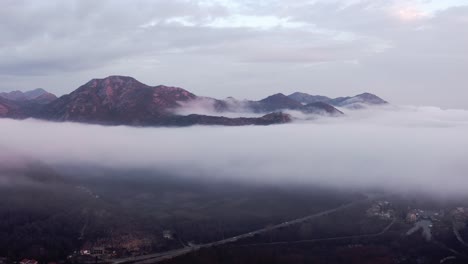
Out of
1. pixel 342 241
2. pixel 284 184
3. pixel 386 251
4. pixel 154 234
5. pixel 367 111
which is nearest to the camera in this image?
pixel 386 251

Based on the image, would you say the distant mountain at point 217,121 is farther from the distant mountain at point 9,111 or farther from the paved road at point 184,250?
the paved road at point 184,250

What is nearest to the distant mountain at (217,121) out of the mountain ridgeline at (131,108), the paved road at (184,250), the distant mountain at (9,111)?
the mountain ridgeline at (131,108)

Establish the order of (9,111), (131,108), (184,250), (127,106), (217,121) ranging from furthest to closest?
(9,111), (127,106), (131,108), (217,121), (184,250)

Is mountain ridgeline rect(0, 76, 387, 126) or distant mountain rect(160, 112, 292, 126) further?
mountain ridgeline rect(0, 76, 387, 126)

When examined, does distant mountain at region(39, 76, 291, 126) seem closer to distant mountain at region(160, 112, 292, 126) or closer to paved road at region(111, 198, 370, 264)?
distant mountain at region(160, 112, 292, 126)

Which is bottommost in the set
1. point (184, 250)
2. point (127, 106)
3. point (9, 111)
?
point (184, 250)

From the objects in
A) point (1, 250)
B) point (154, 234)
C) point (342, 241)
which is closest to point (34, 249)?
point (1, 250)

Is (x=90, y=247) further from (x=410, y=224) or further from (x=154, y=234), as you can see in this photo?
(x=410, y=224)

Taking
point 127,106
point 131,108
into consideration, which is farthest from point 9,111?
point 131,108

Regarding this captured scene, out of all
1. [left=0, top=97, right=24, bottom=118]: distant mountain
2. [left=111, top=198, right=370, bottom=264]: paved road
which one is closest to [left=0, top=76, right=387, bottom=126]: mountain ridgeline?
[left=0, top=97, right=24, bottom=118]: distant mountain

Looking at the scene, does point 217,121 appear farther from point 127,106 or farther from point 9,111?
point 9,111

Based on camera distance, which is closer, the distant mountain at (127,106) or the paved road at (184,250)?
the paved road at (184,250)
